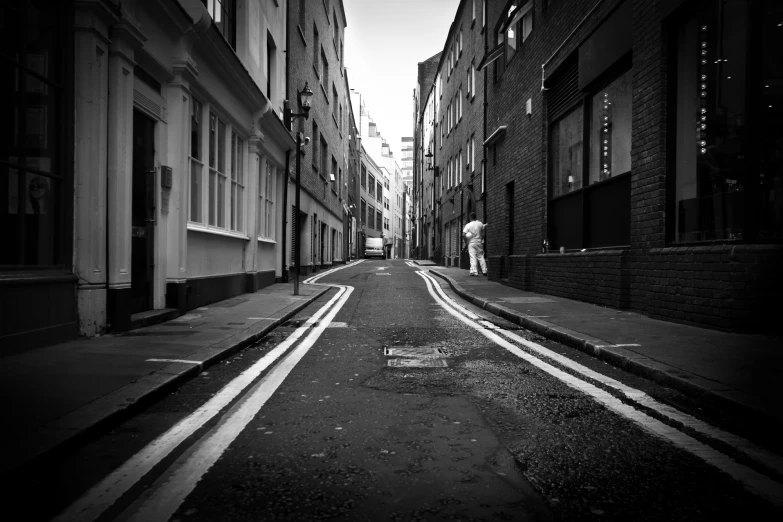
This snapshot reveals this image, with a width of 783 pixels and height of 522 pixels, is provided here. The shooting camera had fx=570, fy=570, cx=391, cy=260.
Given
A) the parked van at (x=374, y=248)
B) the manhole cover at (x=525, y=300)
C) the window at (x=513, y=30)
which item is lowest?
the manhole cover at (x=525, y=300)

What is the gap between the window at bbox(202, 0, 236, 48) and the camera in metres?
10.7

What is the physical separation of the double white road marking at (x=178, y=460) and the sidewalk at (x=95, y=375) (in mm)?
414

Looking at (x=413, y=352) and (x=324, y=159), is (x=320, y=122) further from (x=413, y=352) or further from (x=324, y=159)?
(x=413, y=352)

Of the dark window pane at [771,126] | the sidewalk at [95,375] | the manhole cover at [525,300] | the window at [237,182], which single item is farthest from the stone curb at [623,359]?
the window at [237,182]

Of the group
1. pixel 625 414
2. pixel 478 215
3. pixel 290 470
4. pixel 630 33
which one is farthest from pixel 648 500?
pixel 478 215

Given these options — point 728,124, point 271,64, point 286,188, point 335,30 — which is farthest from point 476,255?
point 335,30

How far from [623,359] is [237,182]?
950 cm

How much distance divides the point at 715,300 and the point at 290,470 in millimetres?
5698

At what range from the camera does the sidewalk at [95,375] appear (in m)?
3.15

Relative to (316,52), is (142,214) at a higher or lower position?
lower

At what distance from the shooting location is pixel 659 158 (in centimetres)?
793

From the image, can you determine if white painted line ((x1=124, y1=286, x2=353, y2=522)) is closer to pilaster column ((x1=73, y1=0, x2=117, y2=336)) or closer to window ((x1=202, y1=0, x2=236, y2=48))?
pilaster column ((x1=73, y1=0, x2=117, y2=336))

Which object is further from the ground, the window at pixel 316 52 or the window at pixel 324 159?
the window at pixel 316 52

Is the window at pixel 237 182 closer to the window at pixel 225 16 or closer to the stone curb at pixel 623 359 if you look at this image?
the window at pixel 225 16
